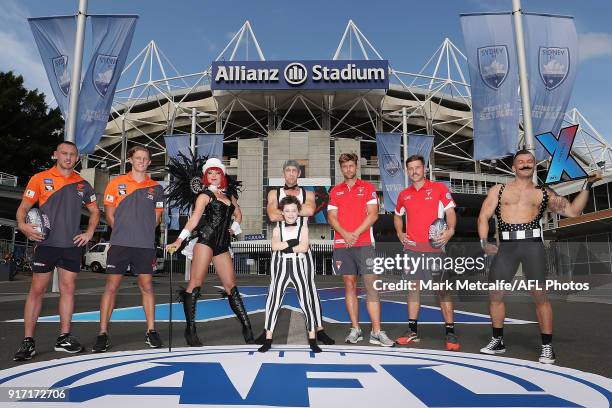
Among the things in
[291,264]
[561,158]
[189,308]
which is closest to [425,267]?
[291,264]

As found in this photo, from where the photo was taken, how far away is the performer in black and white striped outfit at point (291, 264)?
461 cm

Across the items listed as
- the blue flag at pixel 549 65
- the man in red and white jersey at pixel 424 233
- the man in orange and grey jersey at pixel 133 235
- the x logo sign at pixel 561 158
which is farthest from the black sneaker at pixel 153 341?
the blue flag at pixel 549 65

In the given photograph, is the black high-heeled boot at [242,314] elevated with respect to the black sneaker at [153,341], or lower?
elevated

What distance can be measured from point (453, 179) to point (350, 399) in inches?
1980

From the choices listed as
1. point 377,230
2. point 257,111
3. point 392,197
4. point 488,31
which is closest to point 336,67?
point 257,111

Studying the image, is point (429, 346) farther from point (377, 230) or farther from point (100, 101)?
point (377, 230)

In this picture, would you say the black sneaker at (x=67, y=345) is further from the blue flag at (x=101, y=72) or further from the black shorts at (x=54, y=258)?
the blue flag at (x=101, y=72)

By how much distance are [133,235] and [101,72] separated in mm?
10442

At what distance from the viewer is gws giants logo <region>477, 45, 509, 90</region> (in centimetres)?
1184

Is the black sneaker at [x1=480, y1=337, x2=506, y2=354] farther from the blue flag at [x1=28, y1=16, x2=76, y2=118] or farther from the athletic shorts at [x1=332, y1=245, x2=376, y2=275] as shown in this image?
the blue flag at [x1=28, y1=16, x2=76, y2=118]

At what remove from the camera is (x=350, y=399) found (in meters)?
2.82

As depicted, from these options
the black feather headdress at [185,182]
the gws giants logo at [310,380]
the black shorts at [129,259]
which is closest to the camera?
the gws giants logo at [310,380]

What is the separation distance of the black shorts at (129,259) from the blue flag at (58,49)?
10.6 m

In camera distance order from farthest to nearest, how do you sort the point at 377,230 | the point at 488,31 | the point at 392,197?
the point at 377,230 → the point at 392,197 → the point at 488,31
